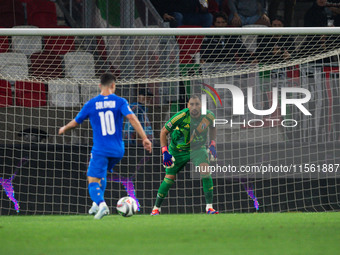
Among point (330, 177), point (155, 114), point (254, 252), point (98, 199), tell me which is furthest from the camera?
→ point (155, 114)

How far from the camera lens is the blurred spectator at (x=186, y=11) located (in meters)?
12.4

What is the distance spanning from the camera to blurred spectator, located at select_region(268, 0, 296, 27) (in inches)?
489

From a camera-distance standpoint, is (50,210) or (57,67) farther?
(57,67)

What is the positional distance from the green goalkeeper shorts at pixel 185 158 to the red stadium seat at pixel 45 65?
2.71 m

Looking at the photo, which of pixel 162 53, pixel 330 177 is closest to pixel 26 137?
pixel 162 53

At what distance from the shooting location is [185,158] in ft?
28.4

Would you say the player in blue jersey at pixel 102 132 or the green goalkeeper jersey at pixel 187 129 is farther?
the green goalkeeper jersey at pixel 187 129

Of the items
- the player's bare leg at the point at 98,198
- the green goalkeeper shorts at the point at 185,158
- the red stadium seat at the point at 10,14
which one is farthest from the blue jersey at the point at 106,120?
the red stadium seat at the point at 10,14

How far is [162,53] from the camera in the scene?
10828mm

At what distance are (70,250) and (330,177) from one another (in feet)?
20.6

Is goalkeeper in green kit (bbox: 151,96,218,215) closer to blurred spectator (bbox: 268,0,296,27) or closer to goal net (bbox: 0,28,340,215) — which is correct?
goal net (bbox: 0,28,340,215)

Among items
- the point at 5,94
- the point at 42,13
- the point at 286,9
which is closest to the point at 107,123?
the point at 5,94

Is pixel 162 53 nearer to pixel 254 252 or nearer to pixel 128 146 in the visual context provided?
pixel 128 146

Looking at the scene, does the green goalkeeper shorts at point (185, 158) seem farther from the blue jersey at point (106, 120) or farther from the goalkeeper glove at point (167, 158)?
the blue jersey at point (106, 120)
